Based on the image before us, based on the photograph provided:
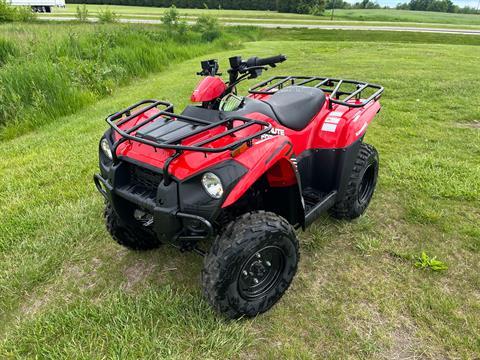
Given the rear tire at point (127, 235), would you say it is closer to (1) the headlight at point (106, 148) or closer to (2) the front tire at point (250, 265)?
(1) the headlight at point (106, 148)

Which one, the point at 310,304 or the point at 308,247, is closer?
the point at 310,304

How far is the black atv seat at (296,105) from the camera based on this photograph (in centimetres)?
262

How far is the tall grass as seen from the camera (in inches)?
246

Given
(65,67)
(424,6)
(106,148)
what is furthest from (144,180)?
(424,6)

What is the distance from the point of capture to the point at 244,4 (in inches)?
2495

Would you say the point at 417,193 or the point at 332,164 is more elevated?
the point at 332,164

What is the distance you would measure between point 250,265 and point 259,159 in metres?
0.62

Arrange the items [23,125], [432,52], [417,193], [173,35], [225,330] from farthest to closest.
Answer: [173,35] → [432,52] → [23,125] → [417,193] → [225,330]

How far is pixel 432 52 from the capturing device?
1312 centimetres

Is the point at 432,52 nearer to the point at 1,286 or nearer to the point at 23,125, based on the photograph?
the point at 23,125

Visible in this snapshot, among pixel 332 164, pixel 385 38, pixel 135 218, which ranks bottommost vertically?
pixel 385 38

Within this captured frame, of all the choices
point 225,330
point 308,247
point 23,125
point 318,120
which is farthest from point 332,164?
point 23,125

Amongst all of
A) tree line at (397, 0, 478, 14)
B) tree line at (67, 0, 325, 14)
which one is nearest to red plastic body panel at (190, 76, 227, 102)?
tree line at (67, 0, 325, 14)

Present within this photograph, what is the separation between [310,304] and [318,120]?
4.31 ft
